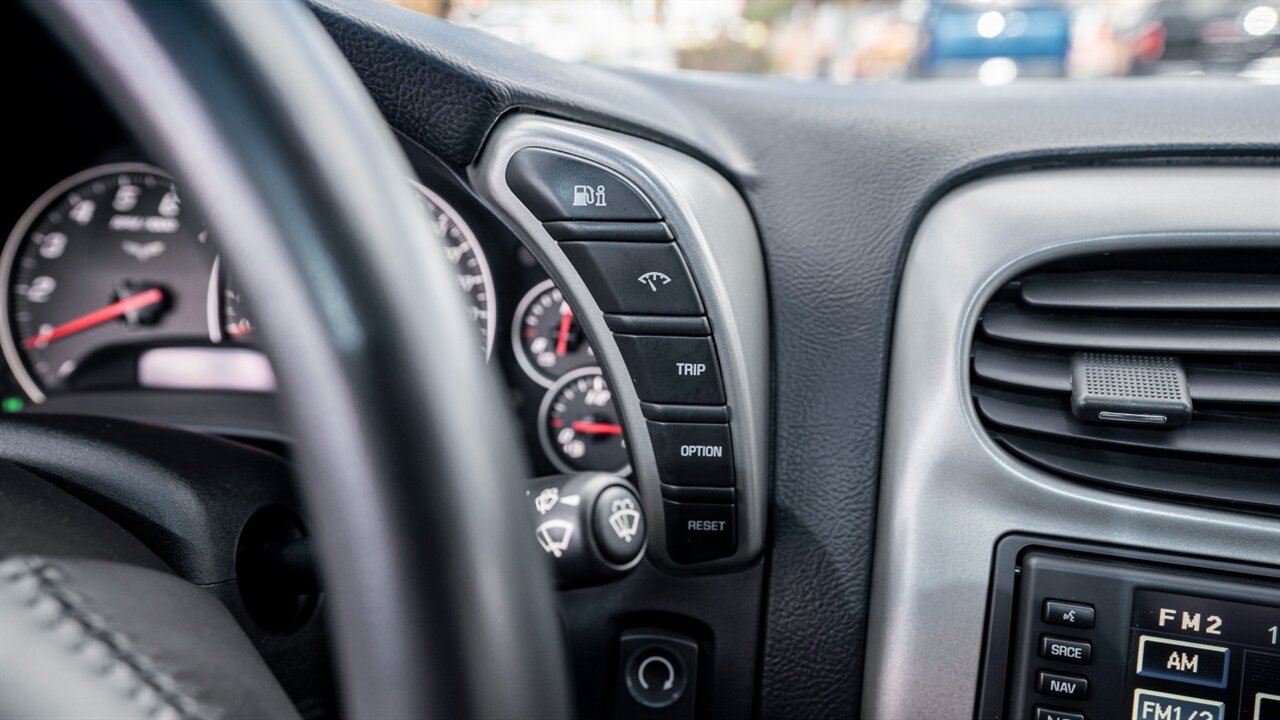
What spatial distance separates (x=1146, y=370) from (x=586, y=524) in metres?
0.64

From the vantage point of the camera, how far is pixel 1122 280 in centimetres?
116

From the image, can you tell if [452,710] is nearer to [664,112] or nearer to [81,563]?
[81,563]

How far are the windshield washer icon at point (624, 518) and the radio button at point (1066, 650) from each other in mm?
460

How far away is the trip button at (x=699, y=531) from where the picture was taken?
1164mm

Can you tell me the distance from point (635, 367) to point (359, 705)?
69 centimetres

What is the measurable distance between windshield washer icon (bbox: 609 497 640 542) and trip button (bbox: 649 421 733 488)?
0.06 metres

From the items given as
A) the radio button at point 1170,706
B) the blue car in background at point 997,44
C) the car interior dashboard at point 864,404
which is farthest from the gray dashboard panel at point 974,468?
the blue car in background at point 997,44

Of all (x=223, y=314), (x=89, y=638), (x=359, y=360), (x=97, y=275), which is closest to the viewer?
(x=359, y=360)

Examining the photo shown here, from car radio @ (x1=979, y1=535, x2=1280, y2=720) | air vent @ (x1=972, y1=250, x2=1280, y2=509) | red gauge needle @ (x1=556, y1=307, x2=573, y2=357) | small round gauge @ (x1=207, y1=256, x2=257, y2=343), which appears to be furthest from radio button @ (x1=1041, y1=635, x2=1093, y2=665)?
small round gauge @ (x1=207, y1=256, x2=257, y2=343)

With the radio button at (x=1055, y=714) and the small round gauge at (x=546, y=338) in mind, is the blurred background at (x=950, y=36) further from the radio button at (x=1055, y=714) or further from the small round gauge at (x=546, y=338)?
the radio button at (x=1055, y=714)

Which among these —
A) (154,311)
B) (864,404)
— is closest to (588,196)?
(864,404)

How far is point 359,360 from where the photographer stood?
415 mm

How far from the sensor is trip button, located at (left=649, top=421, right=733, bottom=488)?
1129mm

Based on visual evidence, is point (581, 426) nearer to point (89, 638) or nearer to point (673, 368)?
point (673, 368)
